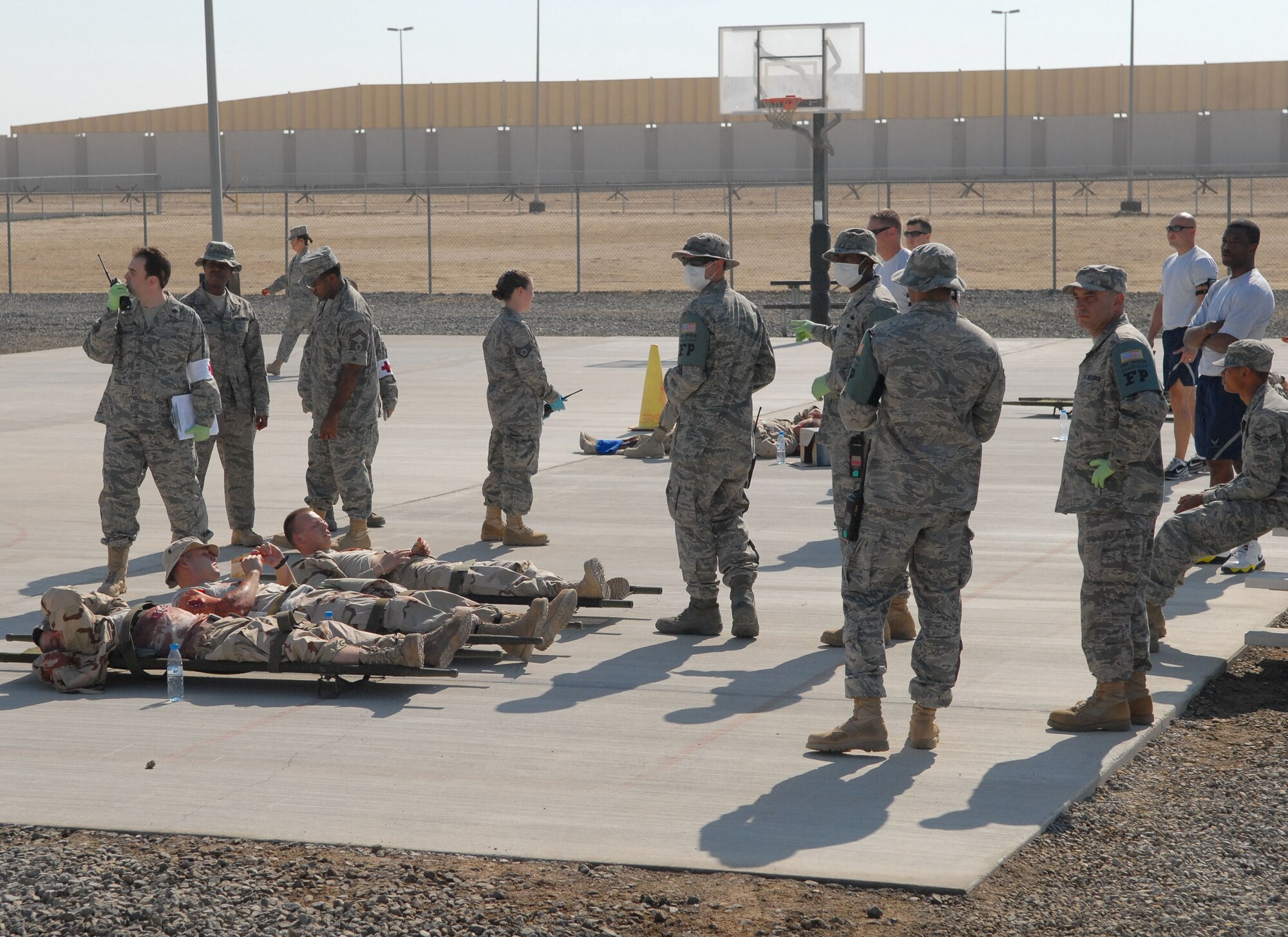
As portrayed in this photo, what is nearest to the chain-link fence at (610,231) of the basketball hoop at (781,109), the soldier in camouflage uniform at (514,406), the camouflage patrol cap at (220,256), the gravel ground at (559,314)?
the gravel ground at (559,314)

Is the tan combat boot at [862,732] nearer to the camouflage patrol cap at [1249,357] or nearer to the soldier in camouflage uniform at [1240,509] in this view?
the soldier in camouflage uniform at [1240,509]

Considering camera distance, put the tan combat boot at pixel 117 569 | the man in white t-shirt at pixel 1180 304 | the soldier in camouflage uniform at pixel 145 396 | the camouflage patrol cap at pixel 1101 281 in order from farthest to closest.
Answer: the man in white t-shirt at pixel 1180 304
the tan combat boot at pixel 117 569
the soldier in camouflage uniform at pixel 145 396
the camouflage patrol cap at pixel 1101 281

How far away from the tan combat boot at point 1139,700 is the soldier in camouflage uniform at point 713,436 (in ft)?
6.86

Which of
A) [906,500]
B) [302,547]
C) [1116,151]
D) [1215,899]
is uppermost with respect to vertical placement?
[1116,151]

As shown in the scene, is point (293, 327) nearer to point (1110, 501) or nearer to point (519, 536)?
point (519, 536)

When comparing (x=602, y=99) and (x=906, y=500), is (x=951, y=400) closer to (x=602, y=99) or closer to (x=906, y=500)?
(x=906, y=500)

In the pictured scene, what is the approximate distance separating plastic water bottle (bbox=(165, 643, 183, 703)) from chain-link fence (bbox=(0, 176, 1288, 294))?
85.4 feet

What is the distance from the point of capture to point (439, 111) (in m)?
92.4

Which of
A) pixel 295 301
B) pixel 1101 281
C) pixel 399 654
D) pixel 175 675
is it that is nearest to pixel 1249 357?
pixel 1101 281

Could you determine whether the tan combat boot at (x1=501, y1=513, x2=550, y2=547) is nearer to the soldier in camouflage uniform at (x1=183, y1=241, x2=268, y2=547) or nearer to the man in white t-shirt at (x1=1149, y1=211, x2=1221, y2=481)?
the soldier in camouflage uniform at (x1=183, y1=241, x2=268, y2=547)

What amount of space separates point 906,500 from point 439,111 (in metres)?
89.6

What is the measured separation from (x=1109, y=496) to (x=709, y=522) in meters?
2.33

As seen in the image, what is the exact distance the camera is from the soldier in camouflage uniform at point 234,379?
10.6 metres

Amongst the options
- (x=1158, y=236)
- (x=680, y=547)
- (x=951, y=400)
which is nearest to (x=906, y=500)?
(x=951, y=400)
